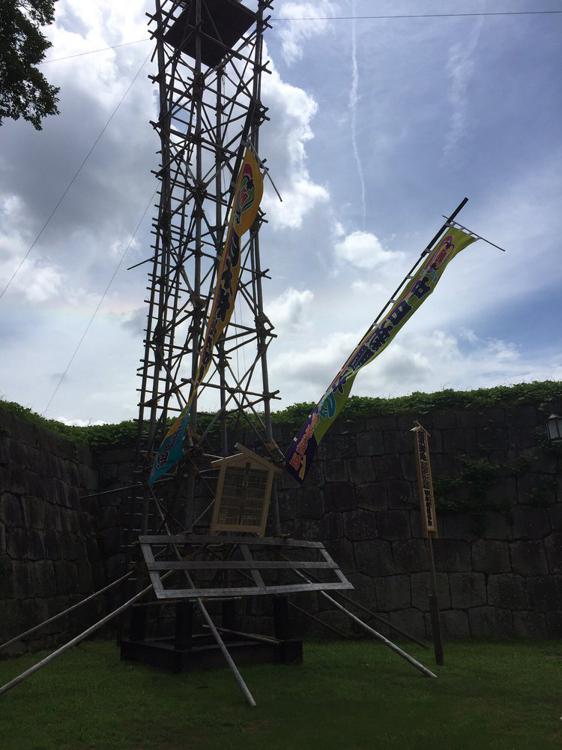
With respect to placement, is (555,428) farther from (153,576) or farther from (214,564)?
(153,576)

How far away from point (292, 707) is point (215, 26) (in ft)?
37.1

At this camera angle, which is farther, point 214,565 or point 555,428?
point 555,428

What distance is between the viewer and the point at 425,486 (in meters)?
8.69

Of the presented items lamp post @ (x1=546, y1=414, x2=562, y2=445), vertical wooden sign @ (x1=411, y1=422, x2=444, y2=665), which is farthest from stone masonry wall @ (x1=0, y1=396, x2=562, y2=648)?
vertical wooden sign @ (x1=411, y1=422, x2=444, y2=665)

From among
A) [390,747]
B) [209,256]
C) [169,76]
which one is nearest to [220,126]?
[169,76]

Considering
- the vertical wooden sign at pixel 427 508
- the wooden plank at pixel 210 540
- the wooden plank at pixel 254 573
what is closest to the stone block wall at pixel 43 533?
the wooden plank at pixel 210 540

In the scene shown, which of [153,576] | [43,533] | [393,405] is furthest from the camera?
[393,405]

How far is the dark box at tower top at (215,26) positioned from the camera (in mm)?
10945

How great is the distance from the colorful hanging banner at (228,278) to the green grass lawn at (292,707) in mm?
2750

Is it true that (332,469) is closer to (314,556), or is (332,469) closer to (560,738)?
(314,556)

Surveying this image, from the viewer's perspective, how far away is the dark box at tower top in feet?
35.9

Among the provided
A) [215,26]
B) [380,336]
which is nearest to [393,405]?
[380,336]

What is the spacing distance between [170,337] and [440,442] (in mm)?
5801

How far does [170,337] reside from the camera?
10.2 m
